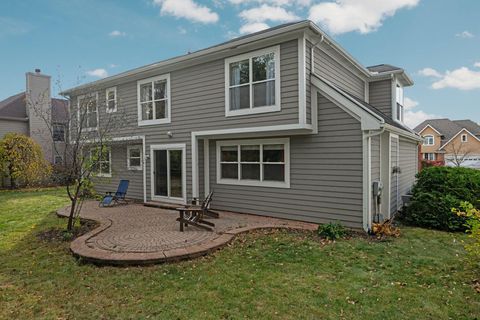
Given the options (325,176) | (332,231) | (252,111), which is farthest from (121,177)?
(332,231)

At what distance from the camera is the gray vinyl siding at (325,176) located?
719 centimetres

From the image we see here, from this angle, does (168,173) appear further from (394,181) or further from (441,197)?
(441,197)

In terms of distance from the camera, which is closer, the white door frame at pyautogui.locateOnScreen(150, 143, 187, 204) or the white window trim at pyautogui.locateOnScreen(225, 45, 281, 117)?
the white window trim at pyautogui.locateOnScreen(225, 45, 281, 117)

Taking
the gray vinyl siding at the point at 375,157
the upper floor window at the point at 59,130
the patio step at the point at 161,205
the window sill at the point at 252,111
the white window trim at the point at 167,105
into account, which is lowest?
the patio step at the point at 161,205

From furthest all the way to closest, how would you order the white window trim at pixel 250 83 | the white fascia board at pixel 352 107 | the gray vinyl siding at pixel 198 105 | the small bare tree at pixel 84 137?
the white window trim at pixel 250 83
the gray vinyl siding at pixel 198 105
the small bare tree at pixel 84 137
the white fascia board at pixel 352 107

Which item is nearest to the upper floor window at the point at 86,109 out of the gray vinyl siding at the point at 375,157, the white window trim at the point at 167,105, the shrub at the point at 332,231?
the white window trim at the point at 167,105

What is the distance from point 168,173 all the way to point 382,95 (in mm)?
9232

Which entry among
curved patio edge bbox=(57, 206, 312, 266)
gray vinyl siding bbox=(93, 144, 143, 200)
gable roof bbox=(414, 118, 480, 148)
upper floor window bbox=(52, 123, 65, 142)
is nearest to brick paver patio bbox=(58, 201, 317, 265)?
curved patio edge bbox=(57, 206, 312, 266)

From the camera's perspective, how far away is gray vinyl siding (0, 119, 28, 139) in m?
19.1

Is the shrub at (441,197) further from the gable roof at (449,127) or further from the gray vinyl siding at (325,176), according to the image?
the gable roof at (449,127)

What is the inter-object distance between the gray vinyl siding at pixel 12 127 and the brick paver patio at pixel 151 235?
14188mm

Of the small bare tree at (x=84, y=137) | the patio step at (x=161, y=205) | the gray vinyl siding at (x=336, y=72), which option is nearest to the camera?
the small bare tree at (x=84, y=137)

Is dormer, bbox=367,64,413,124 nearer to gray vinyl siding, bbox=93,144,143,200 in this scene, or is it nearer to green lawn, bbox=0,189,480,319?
green lawn, bbox=0,189,480,319

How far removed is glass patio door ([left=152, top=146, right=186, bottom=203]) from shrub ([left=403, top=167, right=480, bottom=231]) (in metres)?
7.41
